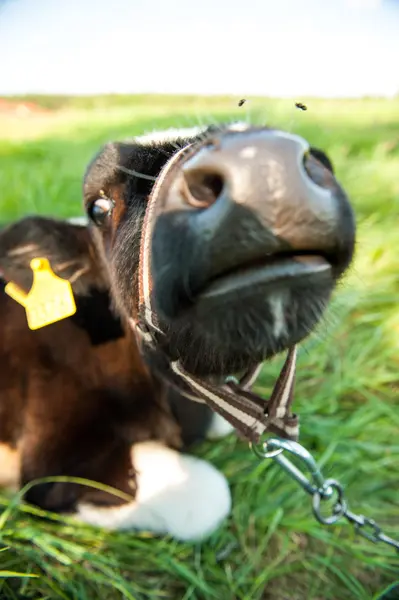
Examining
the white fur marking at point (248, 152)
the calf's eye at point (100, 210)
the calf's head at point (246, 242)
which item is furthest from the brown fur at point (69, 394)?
the white fur marking at point (248, 152)

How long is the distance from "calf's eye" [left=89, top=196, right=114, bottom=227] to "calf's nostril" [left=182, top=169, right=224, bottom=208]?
60 cm

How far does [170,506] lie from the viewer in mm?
1796

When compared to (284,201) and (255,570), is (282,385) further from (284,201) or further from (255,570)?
(255,570)

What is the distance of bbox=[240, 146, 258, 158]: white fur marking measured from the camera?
898 millimetres

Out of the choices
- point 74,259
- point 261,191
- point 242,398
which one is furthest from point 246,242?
point 74,259

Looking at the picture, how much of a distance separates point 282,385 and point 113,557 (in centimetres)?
84

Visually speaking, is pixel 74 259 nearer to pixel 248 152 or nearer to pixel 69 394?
pixel 69 394

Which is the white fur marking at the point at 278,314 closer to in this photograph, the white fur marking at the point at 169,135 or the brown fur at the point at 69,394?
the white fur marking at the point at 169,135

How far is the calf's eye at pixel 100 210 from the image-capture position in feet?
5.04

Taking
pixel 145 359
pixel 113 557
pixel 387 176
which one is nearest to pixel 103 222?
pixel 145 359

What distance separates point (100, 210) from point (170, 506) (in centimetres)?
98

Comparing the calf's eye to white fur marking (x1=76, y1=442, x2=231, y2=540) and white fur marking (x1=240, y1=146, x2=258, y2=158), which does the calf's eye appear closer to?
white fur marking (x1=240, y1=146, x2=258, y2=158)

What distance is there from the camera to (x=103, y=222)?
1.60 metres

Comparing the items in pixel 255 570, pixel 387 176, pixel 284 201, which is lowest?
pixel 255 570
